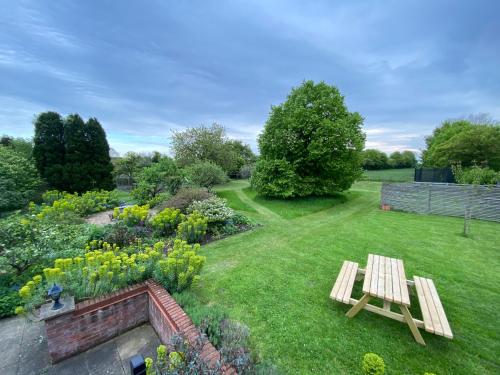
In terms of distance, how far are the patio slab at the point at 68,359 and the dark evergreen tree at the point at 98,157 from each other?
12.5 metres

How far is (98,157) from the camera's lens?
13531 millimetres

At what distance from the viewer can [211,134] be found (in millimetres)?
21047

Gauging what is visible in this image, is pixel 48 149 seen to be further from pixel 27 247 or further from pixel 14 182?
pixel 27 247

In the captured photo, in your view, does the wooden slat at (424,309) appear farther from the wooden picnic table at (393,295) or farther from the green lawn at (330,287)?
the green lawn at (330,287)

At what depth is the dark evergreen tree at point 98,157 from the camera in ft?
43.5

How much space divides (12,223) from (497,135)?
3298 centimetres

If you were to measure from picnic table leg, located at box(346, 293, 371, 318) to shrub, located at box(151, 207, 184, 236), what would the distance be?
203 inches

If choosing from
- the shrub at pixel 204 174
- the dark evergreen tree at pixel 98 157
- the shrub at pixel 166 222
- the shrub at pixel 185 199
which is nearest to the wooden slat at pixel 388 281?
the shrub at pixel 166 222

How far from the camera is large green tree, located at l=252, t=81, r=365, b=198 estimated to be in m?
12.0

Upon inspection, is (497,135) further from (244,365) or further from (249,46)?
(244,365)

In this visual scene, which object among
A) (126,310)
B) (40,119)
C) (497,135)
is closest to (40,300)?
(126,310)

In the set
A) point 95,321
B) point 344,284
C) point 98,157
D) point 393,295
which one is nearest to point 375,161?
point 344,284

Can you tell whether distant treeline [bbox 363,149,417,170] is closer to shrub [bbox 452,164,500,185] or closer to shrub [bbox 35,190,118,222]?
shrub [bbox 452,164,500,185]

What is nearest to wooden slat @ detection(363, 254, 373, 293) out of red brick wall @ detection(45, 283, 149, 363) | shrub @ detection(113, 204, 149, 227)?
red brick wall @ detection(45, 283, 149, 363)
